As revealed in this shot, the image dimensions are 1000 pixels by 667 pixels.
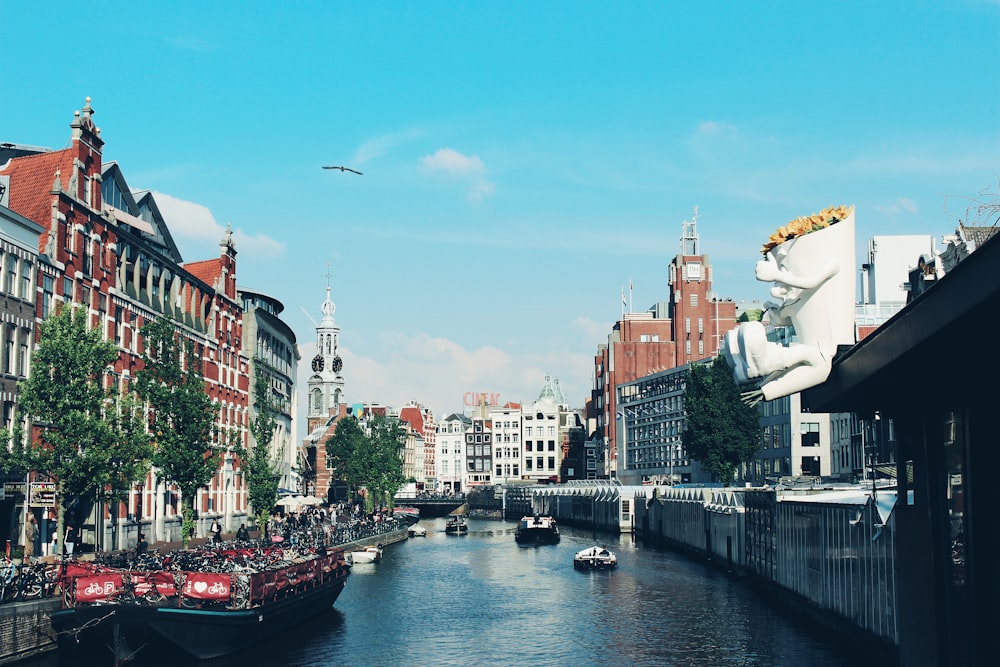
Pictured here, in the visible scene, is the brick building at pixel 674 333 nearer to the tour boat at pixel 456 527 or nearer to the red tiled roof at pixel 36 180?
the tour boat at pixel 456 527

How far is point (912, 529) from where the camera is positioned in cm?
1570


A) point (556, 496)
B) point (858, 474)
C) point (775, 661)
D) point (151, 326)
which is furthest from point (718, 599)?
point (556, 496)

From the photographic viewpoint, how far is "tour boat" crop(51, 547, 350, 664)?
4059cm

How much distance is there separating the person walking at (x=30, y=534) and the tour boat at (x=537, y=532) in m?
70.7

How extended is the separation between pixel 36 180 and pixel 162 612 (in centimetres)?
3067

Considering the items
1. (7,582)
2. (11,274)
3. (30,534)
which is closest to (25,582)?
(7,582)

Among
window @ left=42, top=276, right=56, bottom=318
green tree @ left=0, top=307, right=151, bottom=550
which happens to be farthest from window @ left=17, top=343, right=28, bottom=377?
green tree @ left=0, top=307, right=151, bottom=550

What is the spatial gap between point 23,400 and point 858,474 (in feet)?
203

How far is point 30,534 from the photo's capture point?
176 feet

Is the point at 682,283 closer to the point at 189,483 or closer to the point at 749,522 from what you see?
the point at 749,522

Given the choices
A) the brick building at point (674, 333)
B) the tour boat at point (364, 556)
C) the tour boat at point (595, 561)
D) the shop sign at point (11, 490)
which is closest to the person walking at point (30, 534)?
the shop sign at point (11, 490)

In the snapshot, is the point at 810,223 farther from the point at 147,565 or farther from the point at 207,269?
the point at 207,269

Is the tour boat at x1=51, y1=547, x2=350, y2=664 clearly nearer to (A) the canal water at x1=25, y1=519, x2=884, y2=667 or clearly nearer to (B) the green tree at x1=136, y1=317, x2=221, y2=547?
(A) the canal water at x1=25, y1=519, x2=884, y2=667

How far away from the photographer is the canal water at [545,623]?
44.7m
